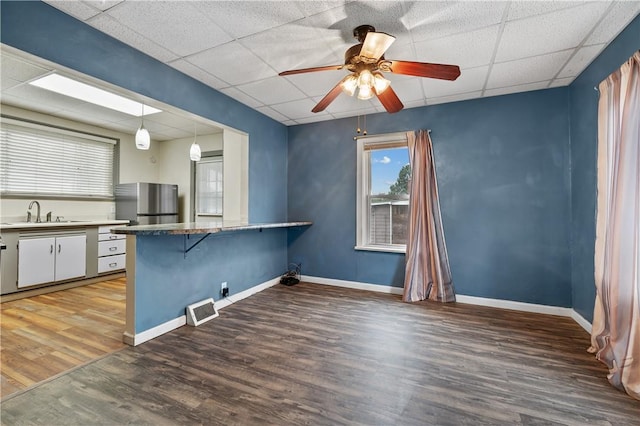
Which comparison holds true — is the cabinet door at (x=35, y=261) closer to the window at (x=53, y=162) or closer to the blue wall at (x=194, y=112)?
the window at (x=53, y=162)

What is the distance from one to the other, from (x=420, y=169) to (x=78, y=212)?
18.6 ft

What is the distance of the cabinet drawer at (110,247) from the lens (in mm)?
4496

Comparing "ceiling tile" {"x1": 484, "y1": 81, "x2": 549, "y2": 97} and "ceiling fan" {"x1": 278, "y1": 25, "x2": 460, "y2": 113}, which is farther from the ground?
"ceiling tile" {"x1": 484, "y1": 81, "x2": 549, "y2": 97}

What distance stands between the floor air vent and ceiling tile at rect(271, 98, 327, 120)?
104 inches

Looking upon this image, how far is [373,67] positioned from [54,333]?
3.78 meters

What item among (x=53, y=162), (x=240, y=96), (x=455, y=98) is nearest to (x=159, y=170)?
(x=53, y=162)

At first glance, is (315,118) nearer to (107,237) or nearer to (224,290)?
(224,290)

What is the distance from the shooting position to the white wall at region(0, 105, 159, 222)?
4000mm

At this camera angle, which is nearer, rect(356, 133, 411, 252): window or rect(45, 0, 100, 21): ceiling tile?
rect(45, 0, 100, 21): ceiling tile

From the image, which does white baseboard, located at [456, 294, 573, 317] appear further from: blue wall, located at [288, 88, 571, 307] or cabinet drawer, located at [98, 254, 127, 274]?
cabinet drawer, located at [98, 254, 127, 274]

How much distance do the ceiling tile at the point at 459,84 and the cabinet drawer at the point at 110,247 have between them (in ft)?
17.3

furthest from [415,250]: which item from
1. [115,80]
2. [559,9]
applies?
[115,80]

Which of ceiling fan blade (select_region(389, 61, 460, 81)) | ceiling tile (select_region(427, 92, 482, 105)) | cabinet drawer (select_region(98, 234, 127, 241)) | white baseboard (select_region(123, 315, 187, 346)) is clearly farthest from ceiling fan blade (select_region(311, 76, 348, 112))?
cabinet drawer (select_region(98, 234, 127, 241))

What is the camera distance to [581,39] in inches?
89.0
